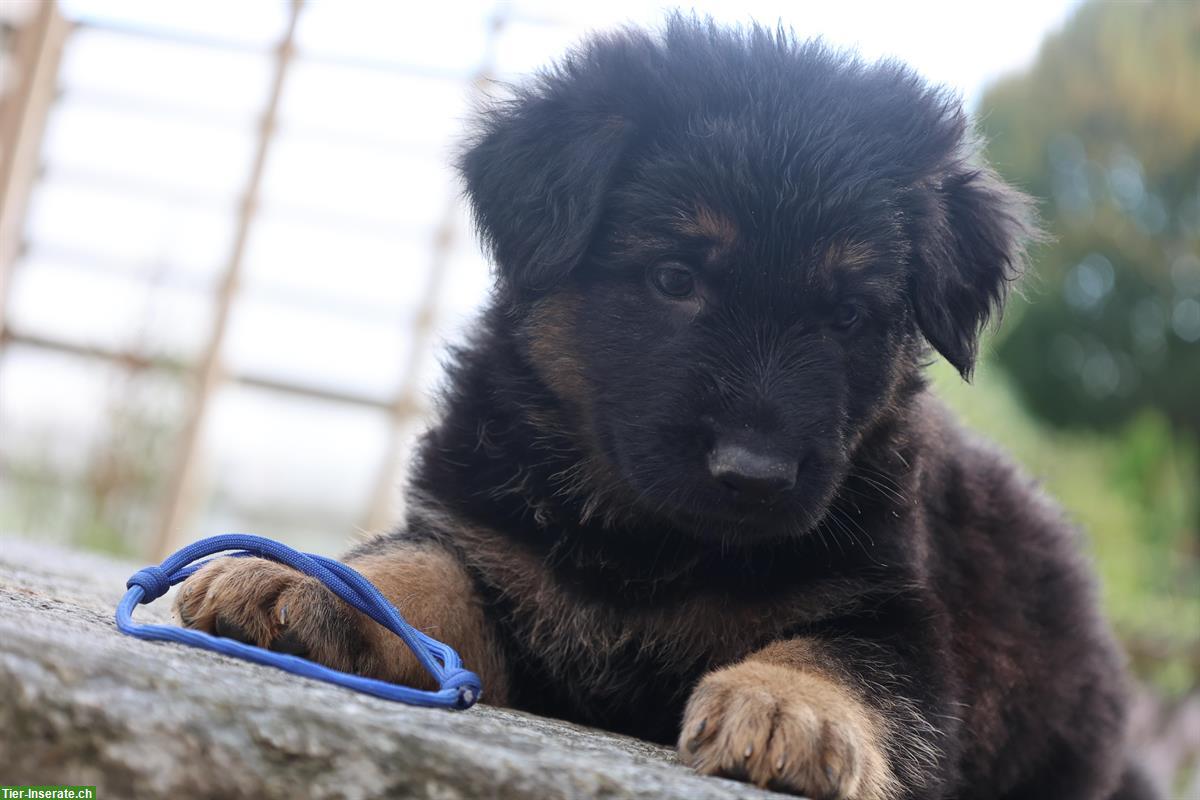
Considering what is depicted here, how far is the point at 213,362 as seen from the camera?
33.3 feet

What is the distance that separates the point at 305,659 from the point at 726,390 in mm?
1092

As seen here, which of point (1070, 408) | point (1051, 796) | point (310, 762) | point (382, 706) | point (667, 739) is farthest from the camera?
point (1070, 408)

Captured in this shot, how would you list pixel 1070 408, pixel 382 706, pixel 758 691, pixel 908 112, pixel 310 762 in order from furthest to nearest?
pixel 1070 408 < pixel 908 112 < pixel 758 691 < pixel 382 706 < pixel 310 762

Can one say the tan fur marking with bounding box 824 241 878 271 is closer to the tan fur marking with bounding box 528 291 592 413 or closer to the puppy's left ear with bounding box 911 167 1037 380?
the puppy's left ear with bounding box 911 167 1037 380

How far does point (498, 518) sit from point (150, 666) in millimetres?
1355

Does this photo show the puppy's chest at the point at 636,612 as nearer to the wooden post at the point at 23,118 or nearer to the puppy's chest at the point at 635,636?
the puppy's chest at the point at 635,636

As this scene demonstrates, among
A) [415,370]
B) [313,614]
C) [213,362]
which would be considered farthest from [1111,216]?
[313,614]

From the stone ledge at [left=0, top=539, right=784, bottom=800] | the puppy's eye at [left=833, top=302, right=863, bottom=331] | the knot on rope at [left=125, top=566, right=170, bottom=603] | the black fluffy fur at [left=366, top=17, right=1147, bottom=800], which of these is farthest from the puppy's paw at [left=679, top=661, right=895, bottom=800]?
the knot on rope at [left=125, top=566, right=170, bottom=603]

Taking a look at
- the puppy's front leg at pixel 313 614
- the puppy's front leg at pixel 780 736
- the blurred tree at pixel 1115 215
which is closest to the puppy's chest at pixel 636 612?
the puppy's front leg at pixel 313 614

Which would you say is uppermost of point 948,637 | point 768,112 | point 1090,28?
point 1090,28

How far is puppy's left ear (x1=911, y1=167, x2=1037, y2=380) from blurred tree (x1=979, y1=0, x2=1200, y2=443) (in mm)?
20943

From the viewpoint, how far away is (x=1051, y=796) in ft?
12.7

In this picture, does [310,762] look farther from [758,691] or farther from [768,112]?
[768,112]

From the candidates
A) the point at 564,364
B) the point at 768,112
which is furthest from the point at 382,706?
the point at 768,112
